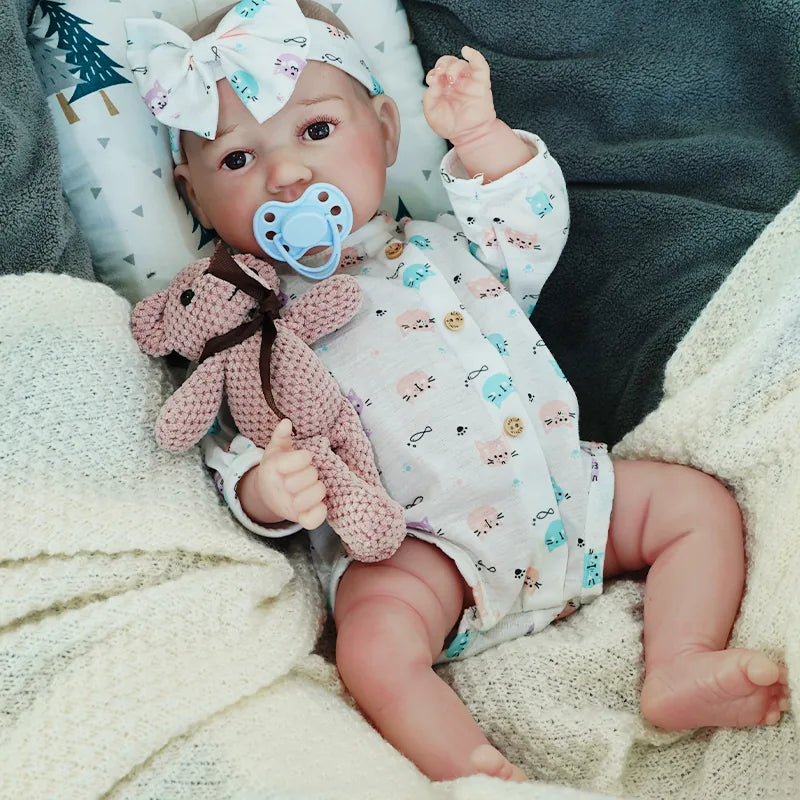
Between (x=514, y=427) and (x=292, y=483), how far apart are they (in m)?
0.30

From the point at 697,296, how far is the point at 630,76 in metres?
0.33

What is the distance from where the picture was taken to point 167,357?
117 cm

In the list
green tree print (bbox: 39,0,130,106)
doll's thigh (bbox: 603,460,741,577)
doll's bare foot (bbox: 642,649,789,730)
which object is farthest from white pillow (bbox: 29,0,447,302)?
doll's bare foot (bbox: 642,649,789,730)

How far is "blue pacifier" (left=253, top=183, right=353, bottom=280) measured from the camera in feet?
3.61

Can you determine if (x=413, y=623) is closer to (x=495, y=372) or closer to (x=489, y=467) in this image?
(x=489, y=467)

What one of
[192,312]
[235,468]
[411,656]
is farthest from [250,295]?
[411,656]

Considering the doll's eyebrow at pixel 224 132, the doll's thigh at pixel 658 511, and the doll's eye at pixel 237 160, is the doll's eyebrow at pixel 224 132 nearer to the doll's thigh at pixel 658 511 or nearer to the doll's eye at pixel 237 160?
the doll's eye at pixel 237 160

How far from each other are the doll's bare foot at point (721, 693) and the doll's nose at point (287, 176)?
2.20 feet

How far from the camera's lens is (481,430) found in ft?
3.54

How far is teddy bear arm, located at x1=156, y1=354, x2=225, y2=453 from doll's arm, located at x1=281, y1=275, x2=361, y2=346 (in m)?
0.10

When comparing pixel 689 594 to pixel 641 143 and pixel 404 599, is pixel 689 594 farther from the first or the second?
pixel 641 143

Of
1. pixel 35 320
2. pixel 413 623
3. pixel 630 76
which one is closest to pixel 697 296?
pixel 630 76

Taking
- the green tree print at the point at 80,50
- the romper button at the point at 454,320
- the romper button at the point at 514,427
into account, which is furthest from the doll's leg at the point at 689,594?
the green tree print at the point at 80,50

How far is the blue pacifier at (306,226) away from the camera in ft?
3.61
